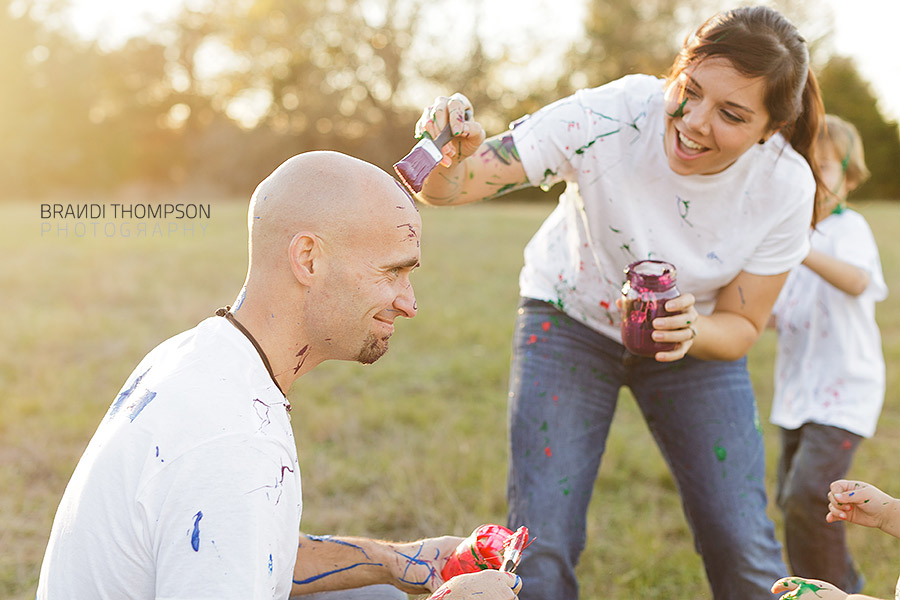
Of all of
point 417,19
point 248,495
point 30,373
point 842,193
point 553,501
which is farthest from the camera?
point 417,19

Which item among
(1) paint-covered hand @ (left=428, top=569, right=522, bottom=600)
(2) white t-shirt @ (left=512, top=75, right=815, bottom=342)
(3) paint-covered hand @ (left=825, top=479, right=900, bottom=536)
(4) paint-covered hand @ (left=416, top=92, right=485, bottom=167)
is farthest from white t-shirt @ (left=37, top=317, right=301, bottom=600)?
(2) white t-shirt @ (left=512, top=75, right=815, bottom=342)

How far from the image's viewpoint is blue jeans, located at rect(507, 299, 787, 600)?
2.89 meters

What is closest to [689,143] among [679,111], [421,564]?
[679,111]

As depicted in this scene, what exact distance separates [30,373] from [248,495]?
5740 millimetres

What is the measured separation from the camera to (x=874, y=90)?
2694 centimetres

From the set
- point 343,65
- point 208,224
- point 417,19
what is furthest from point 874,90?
point 208,224

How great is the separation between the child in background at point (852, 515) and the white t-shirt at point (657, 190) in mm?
1062

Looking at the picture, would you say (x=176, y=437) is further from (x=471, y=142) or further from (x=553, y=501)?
(x=553, y=501)

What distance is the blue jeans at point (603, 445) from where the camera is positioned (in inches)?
114

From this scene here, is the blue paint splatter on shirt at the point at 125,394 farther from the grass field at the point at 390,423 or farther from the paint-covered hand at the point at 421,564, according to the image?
the grass field at the point at 390,423

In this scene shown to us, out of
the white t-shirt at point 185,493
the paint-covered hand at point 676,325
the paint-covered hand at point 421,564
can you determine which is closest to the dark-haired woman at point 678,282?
the paint-covered hand at point 676,325

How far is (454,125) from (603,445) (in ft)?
4.41

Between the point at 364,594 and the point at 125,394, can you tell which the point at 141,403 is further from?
the point at 364,594

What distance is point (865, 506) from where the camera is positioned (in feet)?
6.94
